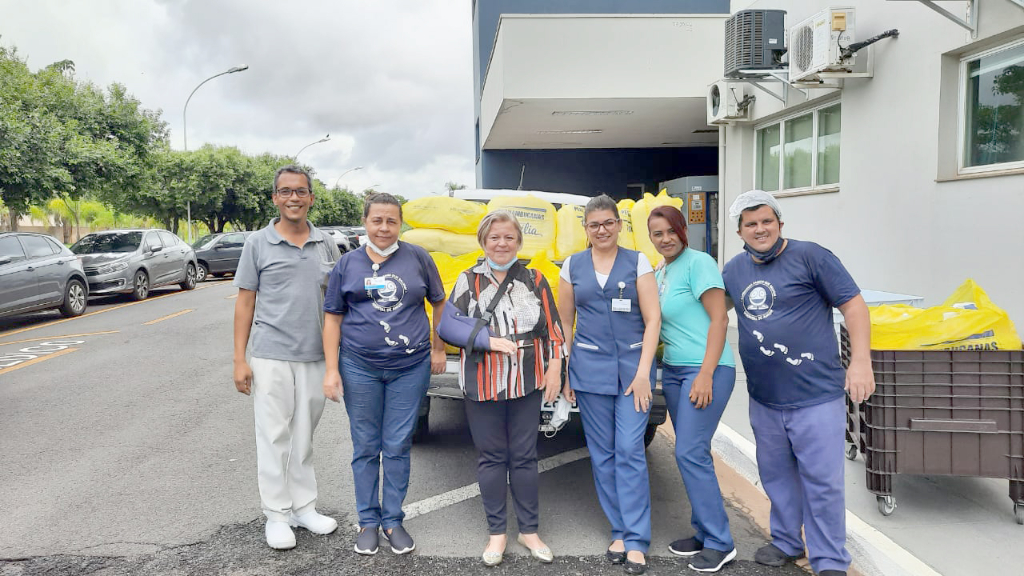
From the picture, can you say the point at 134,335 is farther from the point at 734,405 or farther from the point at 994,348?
the point at 994,348

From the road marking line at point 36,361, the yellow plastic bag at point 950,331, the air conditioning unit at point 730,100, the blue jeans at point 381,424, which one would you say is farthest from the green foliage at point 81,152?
the yellow plastic bag at point 950,331

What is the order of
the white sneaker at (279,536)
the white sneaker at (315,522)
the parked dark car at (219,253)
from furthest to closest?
the parked dark car at (219,253)
the white sneaker at (315,522)
the white sneaker at (279,536)

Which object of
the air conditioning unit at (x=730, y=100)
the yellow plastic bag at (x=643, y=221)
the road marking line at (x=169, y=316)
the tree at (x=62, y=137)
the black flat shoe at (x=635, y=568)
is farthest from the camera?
the tree at (x=62, y=137)

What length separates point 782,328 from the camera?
3.27 meters

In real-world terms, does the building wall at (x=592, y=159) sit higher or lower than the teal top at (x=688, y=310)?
higher

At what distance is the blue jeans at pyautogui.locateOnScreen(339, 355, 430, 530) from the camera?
363 cm

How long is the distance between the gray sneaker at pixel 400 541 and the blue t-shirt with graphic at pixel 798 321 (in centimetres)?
194

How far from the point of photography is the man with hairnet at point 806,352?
3.22m

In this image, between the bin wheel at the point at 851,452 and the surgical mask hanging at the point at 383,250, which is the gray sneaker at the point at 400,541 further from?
the bin wheel at the point at 851,452

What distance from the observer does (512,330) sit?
3531 millimetres

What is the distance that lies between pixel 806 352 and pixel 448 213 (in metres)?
3.09

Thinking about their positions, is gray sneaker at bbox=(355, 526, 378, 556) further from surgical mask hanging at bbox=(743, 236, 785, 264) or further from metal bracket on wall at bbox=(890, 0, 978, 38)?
metal bracket on wall at bbox=(890, 0, 978, 38)

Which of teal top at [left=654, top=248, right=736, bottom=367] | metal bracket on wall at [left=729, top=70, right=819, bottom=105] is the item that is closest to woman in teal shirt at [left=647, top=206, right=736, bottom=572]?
teal top at [left=654, top=248, right=736, bottom=367]

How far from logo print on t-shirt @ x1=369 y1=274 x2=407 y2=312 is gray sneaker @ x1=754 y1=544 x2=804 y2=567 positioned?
7.05 ft
